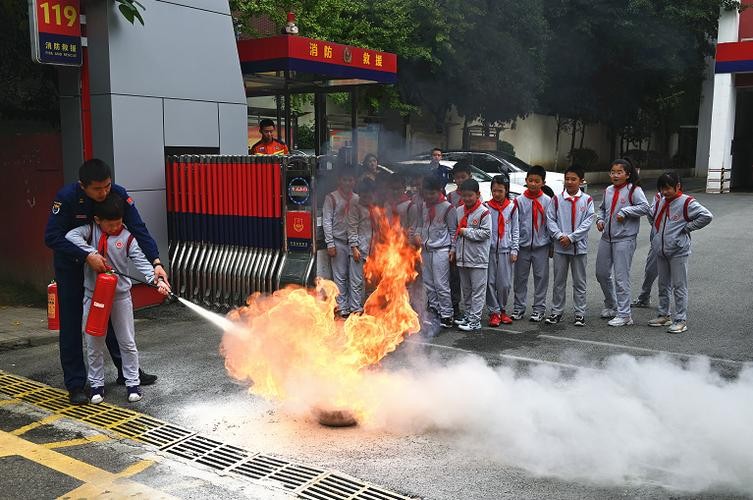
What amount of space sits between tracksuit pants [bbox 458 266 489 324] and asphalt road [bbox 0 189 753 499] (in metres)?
0.26

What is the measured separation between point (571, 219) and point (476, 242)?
3.94 feet

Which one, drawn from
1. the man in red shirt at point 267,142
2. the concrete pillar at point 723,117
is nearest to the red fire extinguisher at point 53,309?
the man in red shirt at point 267,142

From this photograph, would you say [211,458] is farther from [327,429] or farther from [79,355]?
[79,355]

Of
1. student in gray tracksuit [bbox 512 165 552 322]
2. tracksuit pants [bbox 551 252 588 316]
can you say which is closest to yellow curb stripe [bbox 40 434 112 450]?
student in gray tracksuit [bbox 512 165 552 322]

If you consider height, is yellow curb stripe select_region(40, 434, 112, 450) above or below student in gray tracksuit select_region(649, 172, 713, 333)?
below

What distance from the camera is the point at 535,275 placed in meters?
7.95

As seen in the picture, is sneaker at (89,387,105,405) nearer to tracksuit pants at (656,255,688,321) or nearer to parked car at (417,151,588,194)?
tracksuit pants at (656,255,688,321)

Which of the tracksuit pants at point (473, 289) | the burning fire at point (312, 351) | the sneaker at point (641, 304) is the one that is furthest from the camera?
the sneaker at point (641, 304)

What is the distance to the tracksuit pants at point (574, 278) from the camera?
7727 mm

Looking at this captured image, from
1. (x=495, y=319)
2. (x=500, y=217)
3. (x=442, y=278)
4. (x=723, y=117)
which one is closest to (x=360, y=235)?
(x=442, y=278)

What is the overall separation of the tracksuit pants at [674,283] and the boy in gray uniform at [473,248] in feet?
6.37

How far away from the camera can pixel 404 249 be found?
7.75 metres

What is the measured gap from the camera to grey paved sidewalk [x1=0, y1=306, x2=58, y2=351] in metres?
7.16

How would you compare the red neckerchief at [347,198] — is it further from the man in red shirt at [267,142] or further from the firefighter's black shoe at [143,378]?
the firefighter's black shoe at [143,378]
